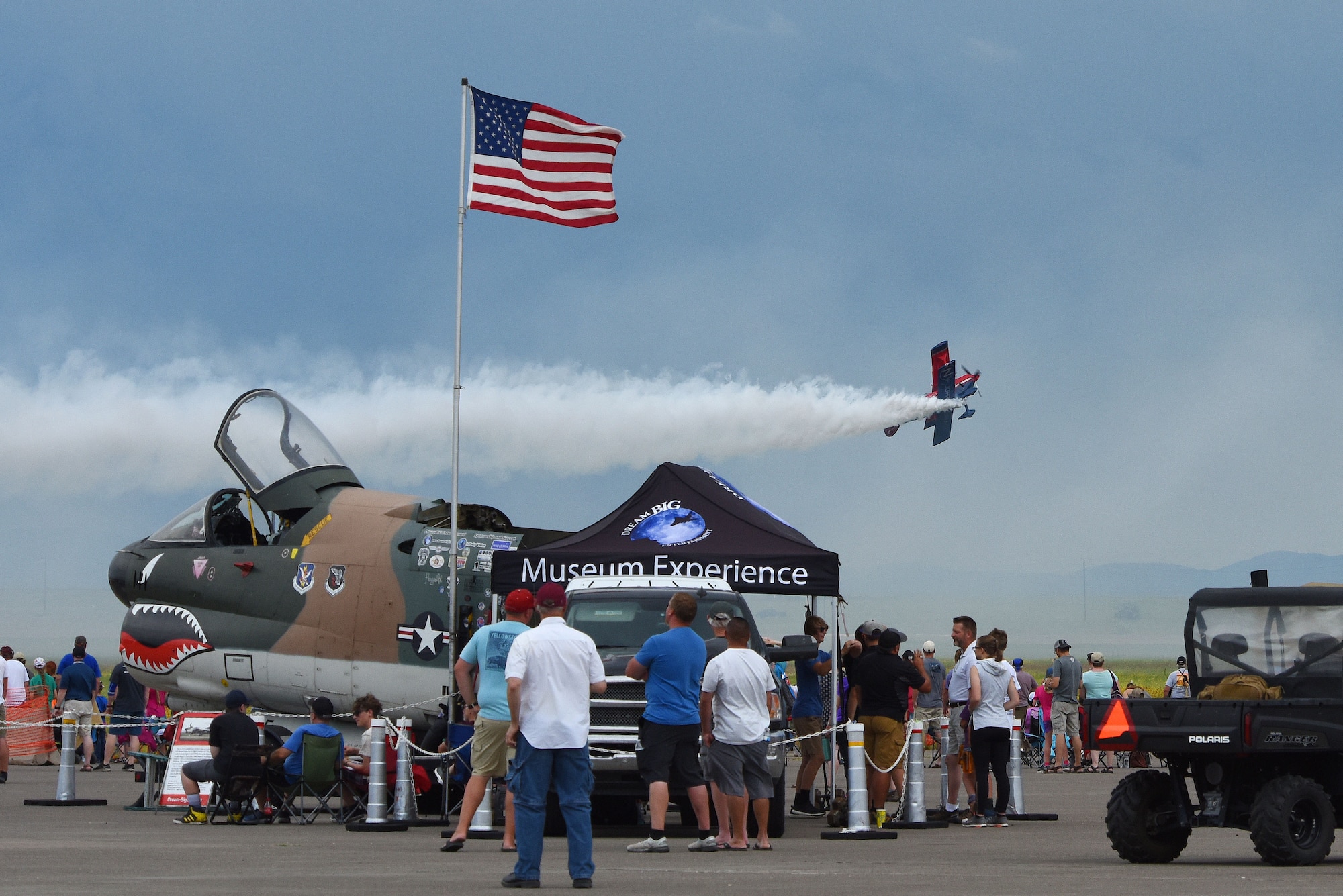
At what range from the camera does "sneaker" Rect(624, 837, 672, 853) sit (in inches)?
460

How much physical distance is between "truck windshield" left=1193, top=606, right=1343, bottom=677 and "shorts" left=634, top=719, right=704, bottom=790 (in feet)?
12.2

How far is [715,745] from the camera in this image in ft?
Answer: 39.4

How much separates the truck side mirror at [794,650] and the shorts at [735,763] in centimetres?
165

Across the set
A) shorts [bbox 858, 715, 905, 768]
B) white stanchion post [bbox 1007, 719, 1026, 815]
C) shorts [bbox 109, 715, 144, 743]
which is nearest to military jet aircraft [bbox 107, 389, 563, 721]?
shorts [bbox 858, 715, 905, 768]

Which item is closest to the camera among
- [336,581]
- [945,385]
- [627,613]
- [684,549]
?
[627,613]

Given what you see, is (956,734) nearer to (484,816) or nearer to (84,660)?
(484,816)

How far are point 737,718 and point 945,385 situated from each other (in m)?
39.5

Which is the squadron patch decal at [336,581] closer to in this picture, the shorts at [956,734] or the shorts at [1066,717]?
the shorts at [956,734]

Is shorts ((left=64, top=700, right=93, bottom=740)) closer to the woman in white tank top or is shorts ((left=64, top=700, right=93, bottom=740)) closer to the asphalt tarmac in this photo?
the asphalt tarmac

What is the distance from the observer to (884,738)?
1470 centimetres

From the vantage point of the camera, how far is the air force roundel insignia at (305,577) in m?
17.5

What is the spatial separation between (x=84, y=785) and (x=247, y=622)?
558 centimetres

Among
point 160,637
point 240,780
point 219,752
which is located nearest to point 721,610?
point 240,780

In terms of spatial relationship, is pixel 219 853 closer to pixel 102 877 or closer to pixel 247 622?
pixel 102 877
